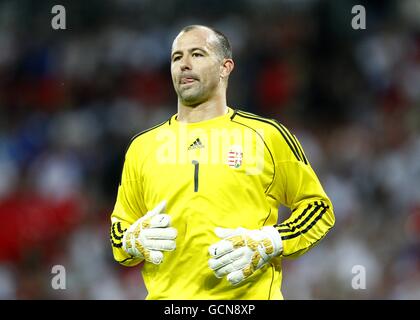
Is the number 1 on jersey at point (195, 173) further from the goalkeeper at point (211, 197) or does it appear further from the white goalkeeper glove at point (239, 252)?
the white goalkeeper glove at point (239, 252)

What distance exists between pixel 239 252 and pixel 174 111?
506cm

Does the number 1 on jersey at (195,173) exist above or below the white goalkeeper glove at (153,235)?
above

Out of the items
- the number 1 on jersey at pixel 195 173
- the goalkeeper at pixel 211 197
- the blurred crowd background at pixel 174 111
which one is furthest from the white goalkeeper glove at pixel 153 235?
the blurred crowd background at pixel 174 111

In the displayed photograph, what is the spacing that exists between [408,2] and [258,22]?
1.66m

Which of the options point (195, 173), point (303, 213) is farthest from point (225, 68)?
point (303, 213)

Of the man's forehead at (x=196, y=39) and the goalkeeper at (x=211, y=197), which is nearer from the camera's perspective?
the goalkeeper at (x=211, y=197)

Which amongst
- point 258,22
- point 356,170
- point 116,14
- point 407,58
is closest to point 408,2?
point 407,58

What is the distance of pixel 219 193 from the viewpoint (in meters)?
3.87

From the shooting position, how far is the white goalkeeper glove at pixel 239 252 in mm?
3662

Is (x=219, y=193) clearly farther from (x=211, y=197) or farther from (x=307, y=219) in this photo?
(x=307, y=219)

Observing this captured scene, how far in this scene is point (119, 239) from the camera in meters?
4.05

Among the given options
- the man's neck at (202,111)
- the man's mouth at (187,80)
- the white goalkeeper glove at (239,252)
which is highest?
the man's mouth at (187,80)

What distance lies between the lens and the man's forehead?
158 inches

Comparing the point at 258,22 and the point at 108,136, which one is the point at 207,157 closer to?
the point at 108,136
